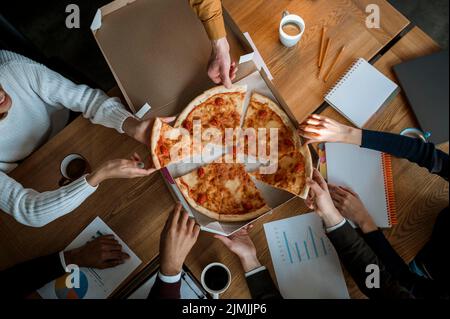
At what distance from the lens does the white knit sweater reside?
4.71 ft

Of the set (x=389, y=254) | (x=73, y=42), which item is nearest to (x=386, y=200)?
(x=389, y=254)

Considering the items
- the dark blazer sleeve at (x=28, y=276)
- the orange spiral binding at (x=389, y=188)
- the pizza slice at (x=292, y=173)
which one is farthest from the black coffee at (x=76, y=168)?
the orange spiral binding at (x=389, y=188)

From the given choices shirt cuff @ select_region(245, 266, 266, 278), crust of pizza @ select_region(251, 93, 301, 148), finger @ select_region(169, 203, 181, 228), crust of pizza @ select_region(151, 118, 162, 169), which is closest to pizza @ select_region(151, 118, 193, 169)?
crust of pizza @ select_region(151, 118, 162, 169)

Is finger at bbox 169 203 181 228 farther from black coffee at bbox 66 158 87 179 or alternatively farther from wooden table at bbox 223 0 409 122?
wooden table at bbox 223 0 409 122

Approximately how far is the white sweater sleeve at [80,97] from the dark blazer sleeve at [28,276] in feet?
2.29

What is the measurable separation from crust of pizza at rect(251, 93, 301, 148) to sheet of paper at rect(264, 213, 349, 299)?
0.39 metres

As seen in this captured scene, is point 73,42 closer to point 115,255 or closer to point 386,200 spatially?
point 115,255

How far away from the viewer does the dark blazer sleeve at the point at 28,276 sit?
4.75ft

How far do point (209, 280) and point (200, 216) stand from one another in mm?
313

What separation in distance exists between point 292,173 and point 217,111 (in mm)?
524

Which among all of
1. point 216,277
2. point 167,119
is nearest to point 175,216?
point 216,277

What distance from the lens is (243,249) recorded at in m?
1.48

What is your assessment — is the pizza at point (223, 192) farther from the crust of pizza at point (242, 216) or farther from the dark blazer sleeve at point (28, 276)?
the dark blazer sleeve at point (28, 276)

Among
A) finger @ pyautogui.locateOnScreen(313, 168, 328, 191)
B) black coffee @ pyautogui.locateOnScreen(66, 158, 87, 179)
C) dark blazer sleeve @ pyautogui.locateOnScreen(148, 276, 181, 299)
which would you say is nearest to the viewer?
dark blazer sleeve @ pyautogui.locateOnScreen(148, 276, 181, 299)
